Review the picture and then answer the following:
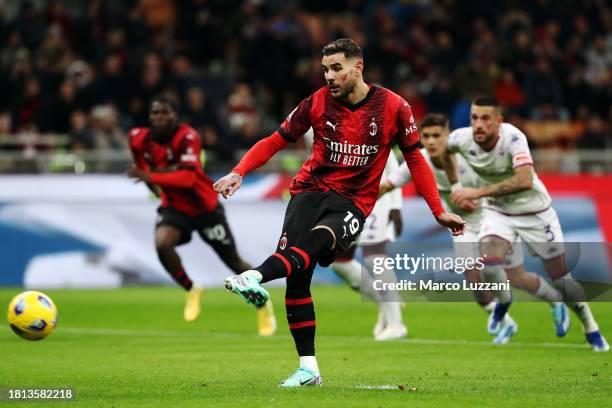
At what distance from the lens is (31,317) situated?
1028 cm

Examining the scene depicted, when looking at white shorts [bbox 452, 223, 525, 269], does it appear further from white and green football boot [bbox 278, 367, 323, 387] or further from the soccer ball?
the soccer ball

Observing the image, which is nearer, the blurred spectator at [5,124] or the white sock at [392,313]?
the white sock at [392,313]

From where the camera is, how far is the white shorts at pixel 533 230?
12.4 metres

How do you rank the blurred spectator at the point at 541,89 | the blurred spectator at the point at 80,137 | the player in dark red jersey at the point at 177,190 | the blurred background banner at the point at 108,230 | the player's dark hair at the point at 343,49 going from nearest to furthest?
the player's dark hair at the point at 343,49 < the player in dark red jersey at the point at 177,190 < the blurred background banner at the point at 108,230 < the blurred spectator at the point at 80,137 < the blurred spectator at the point at 541,89

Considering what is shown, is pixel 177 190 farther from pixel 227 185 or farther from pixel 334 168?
pixel 227 185

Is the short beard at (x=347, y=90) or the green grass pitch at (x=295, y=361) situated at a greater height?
the short beard at (x=347, y=90)

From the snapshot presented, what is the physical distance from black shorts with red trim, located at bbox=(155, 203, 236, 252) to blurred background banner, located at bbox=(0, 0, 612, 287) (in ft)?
18.2

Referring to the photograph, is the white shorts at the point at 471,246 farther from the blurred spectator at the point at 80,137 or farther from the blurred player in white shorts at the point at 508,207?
the blurred spectator at the point at 80,137

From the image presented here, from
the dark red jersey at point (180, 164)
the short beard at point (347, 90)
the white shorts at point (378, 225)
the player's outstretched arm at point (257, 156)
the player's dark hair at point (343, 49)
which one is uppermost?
the dark red jersey at point (180, 164)

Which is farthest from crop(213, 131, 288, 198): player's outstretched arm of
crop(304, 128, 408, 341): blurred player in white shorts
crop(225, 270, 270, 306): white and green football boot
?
crop(304, 128, 408, 341): blurred player in white shorts

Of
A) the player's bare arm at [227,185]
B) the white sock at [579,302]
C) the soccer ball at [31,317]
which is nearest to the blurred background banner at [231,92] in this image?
the white sock at [579,302]

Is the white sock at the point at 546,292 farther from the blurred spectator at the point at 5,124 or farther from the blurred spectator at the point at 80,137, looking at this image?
the blurred spectator at the point at 5,124

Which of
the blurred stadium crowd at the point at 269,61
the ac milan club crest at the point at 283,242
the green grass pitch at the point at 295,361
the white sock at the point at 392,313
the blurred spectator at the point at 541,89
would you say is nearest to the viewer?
the green grass pitch at the point at 295,361

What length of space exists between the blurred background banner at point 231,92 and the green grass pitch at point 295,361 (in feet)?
9.55
